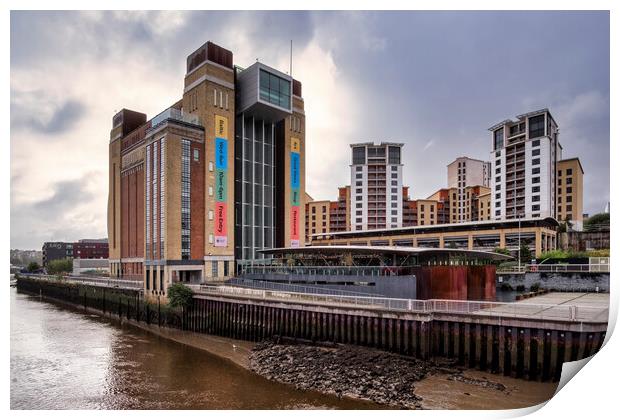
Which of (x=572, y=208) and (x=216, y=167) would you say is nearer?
(x=216, y=167)

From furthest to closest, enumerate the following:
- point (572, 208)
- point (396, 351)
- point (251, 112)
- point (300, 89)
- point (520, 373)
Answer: point (572, 208), point (300, 89), point (251, 112), point (396, 351), point (520, 373)

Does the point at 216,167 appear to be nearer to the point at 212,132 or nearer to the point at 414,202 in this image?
the point at 212,132

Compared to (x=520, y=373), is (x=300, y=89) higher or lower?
higher

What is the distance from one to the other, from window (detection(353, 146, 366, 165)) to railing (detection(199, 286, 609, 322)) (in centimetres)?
7851

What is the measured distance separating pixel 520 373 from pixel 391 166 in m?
87.6

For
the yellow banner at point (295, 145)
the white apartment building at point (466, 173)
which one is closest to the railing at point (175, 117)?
the yellow banner at point (295, 145)

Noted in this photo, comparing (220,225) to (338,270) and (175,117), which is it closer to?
(175,117)

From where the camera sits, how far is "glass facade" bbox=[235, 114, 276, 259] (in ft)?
174

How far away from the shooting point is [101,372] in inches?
906

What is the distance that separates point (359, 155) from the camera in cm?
10575

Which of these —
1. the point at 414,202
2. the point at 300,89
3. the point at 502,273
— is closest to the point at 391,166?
the point at 414,202

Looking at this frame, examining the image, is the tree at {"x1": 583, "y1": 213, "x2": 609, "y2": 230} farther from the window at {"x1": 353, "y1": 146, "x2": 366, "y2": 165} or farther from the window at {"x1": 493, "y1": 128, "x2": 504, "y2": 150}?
the window at {"x1": 353, "y1": 146, "x2": 366, "y2": 165}

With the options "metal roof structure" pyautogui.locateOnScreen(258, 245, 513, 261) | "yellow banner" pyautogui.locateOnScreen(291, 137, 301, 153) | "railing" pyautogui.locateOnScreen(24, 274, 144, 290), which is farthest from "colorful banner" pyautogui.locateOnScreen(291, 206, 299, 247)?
"railing" pyautogui.locateOnScreen(24, 274, 144, 290)

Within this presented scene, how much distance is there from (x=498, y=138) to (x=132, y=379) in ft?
288
